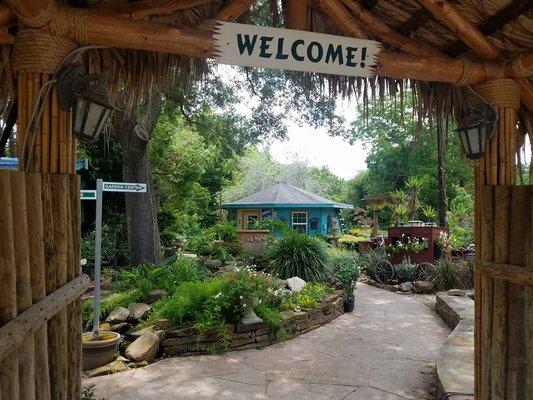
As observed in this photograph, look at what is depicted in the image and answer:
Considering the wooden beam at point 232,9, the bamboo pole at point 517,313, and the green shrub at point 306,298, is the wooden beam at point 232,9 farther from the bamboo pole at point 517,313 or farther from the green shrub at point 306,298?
the green shrub at point 306,298

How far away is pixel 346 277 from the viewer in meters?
8.41

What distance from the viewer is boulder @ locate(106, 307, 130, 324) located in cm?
562

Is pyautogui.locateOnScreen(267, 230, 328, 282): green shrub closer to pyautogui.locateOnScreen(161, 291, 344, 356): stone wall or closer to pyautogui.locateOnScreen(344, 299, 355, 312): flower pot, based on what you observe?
pyautogui.locateOnScreen(344, 299, 355, 312): flower pot

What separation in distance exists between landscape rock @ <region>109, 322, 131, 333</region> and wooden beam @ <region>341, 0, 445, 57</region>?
4.65 metres

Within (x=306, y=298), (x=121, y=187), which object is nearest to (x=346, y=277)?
(x=306, y=298)

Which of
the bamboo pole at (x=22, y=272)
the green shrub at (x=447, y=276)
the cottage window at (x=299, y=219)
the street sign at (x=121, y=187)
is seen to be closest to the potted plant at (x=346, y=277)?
the green shrub at (x=447, y=276)

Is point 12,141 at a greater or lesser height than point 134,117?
lesser

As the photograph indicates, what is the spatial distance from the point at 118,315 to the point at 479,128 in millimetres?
4882

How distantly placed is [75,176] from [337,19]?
203 centimetres

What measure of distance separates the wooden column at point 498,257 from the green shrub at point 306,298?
3.78m

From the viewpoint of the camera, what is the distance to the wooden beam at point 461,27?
9.00 feet

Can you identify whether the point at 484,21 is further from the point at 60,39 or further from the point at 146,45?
the point at 60,39

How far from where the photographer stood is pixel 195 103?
10.5 m

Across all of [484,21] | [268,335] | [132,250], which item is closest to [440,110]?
[484,21]
